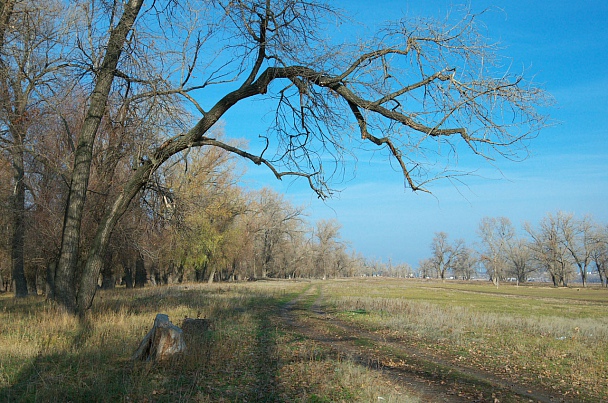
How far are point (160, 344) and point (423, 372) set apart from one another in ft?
16.0

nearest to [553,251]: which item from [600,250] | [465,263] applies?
[600,250]

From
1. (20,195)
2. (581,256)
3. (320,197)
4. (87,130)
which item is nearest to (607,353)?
(320,197)

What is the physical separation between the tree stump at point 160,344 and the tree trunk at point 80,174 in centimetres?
439

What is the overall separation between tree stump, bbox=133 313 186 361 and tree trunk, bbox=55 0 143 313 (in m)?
4.39

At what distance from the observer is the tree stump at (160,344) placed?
23.4 ft

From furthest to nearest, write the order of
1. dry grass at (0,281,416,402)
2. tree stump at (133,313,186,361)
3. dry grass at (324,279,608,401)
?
1. dry grass at (324,279,608,401)
2. tree stump at (133,313,186,361)
3. dry grass at (0,281,416,402)

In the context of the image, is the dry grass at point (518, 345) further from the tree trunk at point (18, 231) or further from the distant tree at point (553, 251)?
the distant tree at point (553, 251)

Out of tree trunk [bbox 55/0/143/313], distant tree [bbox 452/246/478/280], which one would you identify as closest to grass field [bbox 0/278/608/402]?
tree trunk [bbox 55/0/143/313]

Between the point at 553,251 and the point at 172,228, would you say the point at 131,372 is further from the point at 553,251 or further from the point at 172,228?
the point at 553,251

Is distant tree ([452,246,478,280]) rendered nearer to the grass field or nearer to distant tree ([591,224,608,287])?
distant tree ([591,224,608,287])

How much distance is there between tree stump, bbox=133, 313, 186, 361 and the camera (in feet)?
23.4

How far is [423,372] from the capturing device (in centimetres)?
820

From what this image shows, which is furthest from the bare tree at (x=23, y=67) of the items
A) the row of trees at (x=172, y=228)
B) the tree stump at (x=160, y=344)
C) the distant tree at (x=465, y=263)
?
the distant tree at (x=465, y=263)

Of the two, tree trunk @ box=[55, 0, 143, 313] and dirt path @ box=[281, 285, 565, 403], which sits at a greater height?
tree trunk @ box=[55, 0, 143, 313]
